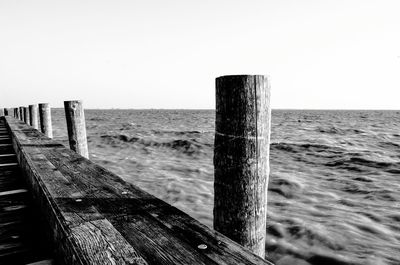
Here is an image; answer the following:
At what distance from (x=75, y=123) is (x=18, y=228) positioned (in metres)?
3.04

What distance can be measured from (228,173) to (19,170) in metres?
3.87

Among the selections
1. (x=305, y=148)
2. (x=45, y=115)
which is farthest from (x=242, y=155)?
(x=305, y=148)

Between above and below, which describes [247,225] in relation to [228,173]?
below

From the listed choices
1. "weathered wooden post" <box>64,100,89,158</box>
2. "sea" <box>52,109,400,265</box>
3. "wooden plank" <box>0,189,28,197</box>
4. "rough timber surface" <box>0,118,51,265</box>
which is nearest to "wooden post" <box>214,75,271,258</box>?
"rough timber surface" <box>0,118,51,265</box>

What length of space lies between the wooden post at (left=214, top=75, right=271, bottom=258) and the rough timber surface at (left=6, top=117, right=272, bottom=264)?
385 millimetres

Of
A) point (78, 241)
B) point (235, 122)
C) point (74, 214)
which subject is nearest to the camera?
point (78, 241)

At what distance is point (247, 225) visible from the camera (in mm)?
1901

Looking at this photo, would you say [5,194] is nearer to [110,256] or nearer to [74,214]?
[74,214]

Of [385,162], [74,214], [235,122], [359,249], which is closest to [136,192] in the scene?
[74,214]

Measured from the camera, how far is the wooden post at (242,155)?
70.1 inches

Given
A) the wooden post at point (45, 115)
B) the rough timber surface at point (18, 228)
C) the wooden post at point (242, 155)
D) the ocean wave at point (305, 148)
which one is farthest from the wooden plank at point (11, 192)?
the ocean wave at point (305, 148)

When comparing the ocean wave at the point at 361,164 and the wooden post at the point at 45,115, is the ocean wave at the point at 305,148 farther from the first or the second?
the wooden post at the point at 45,115

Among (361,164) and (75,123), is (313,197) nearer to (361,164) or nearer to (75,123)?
(361,164)

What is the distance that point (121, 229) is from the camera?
152cm
